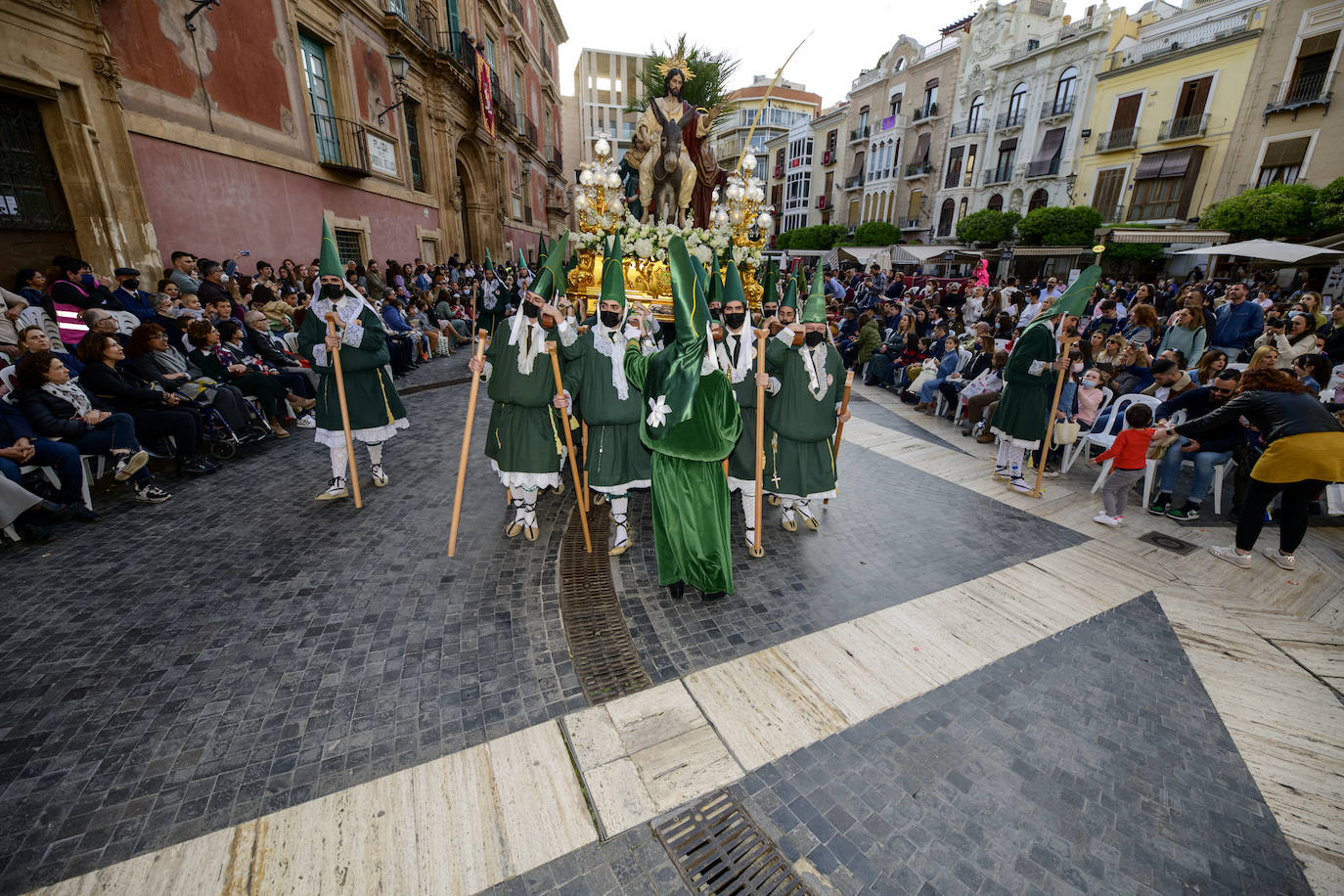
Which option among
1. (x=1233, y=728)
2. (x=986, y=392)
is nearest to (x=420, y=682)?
(x=1233, y=728)

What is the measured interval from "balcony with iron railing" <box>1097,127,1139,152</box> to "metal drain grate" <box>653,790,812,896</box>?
3188 centimetres

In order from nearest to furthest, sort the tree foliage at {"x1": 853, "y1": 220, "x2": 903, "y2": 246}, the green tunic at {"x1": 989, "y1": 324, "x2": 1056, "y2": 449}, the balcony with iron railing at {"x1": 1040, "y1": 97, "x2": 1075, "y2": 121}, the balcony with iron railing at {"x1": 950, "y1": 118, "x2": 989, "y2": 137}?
the green tunic at {"x1": 989, "y1": 324, "x2": 1056, "y2": 449} → the balcony with iron railing at {"x1": 1040, "y1": 97, "x2": 1075, "y2": 121} → the balcony with iron railing at {"x1": 950, "y1": 118, "x2": 989, "y2": 137} → the tree foliage at {"x1": 853, "y1": 220, "x2": 903, "y2": 246}

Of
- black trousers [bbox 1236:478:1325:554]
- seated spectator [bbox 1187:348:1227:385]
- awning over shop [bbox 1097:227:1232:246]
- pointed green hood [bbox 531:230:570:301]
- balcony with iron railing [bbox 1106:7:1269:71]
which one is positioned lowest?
black trousers [bbox 1236:478:1325:554]

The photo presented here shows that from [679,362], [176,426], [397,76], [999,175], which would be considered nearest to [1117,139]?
[999,175]

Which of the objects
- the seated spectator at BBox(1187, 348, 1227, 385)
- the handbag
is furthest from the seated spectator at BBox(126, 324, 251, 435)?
the seated spectator at BBox(1187, 348, 1227, 385)

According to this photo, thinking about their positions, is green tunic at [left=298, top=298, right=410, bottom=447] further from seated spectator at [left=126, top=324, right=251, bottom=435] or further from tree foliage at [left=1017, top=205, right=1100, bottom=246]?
tree foliage at [left=1017, top=205, right=1100, bottom=246]

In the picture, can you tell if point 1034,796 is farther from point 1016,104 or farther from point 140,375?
point 1016,104

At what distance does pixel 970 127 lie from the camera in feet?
99.3

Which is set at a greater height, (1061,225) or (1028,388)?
(1061,225)

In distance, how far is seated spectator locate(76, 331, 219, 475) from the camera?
209 inches

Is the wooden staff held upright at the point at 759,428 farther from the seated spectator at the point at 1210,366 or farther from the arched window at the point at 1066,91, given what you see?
the arched window at the point at 1066,91

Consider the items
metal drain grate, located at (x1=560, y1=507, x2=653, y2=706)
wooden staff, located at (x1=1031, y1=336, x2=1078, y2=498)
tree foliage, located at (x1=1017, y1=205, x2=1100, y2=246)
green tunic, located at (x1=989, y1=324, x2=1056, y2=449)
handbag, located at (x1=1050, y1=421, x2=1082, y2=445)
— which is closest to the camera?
metal drain grate, located at (x1=560, y1=507, x2=653, y2=706)

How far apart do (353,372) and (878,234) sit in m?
36.4

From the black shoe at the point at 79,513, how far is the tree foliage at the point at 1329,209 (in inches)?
1097
